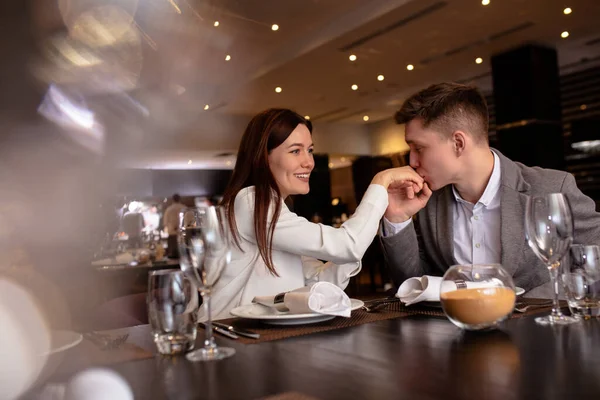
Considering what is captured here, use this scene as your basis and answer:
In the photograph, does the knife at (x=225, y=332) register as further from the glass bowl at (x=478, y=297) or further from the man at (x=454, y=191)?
the man at (x=454, y=191)

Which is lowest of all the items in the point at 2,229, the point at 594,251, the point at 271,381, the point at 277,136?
the point at 271,381

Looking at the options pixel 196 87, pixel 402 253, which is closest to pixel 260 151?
pixel 402 253

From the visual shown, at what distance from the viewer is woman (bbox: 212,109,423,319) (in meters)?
1.61

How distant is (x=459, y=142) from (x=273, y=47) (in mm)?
5309

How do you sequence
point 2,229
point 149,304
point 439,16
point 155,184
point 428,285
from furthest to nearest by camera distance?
1. point 155,184
2. point 439,16
3. point 2,229
4. point 428,285
5. point 149,304

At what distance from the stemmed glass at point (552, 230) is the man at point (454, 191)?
0.68 metres

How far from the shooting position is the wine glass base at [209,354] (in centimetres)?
88

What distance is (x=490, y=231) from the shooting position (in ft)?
6.15

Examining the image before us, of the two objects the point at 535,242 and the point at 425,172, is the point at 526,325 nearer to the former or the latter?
the point at 535,242

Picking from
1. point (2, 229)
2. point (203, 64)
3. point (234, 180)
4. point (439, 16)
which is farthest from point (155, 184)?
point (234, 180)

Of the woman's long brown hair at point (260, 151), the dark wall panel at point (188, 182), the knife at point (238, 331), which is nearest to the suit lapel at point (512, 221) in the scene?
the woman's long brown hair at point (260, 151)

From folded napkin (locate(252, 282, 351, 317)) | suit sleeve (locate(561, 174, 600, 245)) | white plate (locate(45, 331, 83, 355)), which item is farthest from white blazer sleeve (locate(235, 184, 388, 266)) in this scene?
white plate (locate(45, 331, 83, 355))

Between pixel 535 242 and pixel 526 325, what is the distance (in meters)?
0.16

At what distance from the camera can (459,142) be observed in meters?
1.92
